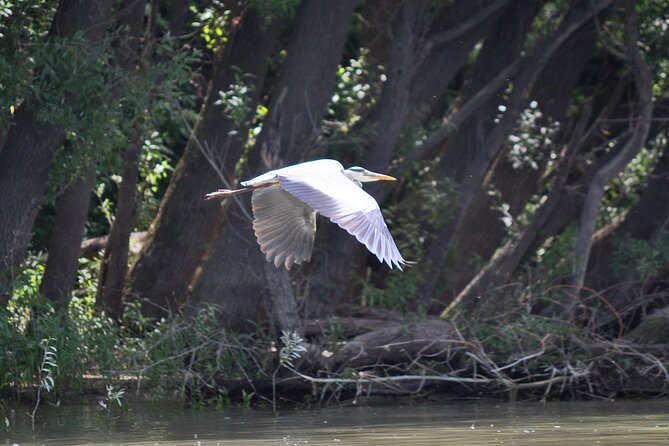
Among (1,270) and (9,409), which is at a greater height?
(1,270)

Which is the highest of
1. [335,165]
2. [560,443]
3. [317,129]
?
[317,129]

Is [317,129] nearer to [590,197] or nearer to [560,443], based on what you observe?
[590,197]

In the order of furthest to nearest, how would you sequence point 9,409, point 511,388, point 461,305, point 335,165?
point 461,305 → point 511,388 → point 9,409 → point 335,165

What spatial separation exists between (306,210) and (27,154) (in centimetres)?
284

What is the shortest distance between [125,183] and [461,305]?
3.36 m

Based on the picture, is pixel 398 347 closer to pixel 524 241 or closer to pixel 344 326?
pixel 344 326

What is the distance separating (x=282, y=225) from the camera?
826 cm

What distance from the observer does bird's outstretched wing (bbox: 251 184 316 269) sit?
8.14m

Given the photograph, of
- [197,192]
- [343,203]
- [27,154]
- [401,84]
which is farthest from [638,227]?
[343,203]

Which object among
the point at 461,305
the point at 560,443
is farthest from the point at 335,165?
the point at 461,305

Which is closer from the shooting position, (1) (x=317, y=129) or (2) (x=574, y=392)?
(2) (x=574, y=392)

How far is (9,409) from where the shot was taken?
9.22 metres

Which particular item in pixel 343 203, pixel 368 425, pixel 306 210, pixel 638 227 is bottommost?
pixel 368 425

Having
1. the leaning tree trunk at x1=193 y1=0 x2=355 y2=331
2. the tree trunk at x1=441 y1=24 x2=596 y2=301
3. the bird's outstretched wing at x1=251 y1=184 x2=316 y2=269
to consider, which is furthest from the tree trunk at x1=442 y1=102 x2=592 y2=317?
the bird's outstretched wing at x1=251 y1=184 x2=316 y2=269
